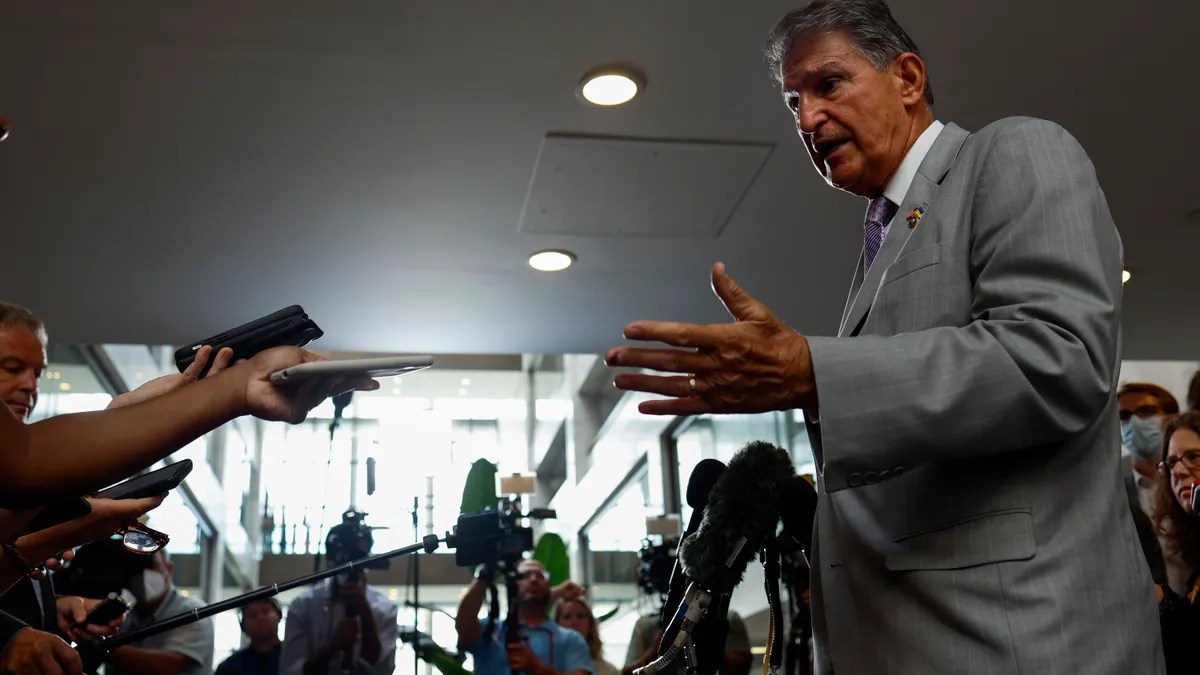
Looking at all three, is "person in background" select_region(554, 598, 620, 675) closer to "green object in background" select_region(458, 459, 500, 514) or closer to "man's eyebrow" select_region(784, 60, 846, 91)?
"green object in background" select_region(458, 459, 500, 514)

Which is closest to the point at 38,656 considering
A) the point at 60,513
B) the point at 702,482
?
the point at 60,513

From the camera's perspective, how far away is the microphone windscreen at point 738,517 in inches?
66.8

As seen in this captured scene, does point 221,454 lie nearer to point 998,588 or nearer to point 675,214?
point 675,214

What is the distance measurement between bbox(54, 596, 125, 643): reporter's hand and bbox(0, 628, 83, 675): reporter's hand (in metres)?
1.33

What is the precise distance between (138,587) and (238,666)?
0.76m

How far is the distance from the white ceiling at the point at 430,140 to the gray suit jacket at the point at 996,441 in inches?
80.7

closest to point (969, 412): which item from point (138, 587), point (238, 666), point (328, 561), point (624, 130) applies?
point (624, 130)

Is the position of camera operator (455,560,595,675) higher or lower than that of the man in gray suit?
lower

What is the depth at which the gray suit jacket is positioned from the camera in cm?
111

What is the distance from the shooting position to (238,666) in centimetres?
505

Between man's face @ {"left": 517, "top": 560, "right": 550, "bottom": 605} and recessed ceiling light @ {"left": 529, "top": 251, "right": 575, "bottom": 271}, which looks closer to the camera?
recessed ceiling light @ {"left": 529, "top": 251, "right": 575, "bottom": 271}

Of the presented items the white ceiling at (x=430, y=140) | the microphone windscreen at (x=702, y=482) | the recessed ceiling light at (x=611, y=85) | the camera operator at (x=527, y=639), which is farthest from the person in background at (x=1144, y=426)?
the microphone windscreen at (x=702, y=482)

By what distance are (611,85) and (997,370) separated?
260 centimetres

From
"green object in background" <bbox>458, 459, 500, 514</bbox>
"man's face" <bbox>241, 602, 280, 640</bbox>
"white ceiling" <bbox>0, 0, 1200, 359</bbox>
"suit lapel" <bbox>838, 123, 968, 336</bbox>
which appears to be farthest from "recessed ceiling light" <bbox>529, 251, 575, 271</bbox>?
"suit lapel" <bbox>838, 123, 968, 336</bbox>
